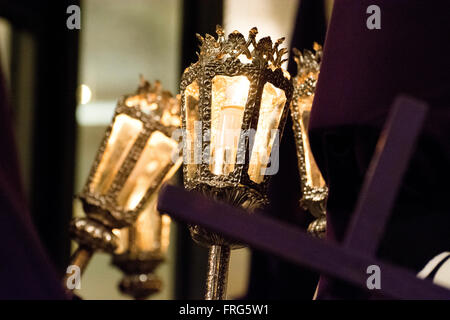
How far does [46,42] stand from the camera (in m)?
1.44

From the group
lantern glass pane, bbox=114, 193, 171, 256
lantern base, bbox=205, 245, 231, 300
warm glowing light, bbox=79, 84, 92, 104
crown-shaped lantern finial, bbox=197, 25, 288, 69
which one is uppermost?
crown-shaped lantern finial, bbox=197, 25, 288, 69

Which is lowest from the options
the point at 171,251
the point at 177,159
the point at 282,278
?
the point at 171,251

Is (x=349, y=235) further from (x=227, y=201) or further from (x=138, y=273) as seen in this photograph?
(x=138, y=273)

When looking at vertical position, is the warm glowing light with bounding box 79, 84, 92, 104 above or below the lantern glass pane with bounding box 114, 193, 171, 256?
above

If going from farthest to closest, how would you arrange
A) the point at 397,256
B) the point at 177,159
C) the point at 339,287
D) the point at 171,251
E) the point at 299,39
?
the point at 171,251
the point at 299,39
the point at 177,159
the point at 397,256
the point at 339,287

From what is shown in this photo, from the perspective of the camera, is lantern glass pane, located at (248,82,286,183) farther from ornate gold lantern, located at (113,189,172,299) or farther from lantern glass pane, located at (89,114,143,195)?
ornate gold lantern, located at (113,189,172,299)

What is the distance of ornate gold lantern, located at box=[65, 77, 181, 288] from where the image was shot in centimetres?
55

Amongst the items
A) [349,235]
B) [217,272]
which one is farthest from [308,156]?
[349,235]

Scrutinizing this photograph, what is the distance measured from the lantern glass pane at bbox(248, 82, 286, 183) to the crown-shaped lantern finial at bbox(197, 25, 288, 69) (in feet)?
0.05

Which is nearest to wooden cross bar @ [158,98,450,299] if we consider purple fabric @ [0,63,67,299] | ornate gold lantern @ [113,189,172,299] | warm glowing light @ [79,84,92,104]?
purple fabric @ [0,63,67,299]

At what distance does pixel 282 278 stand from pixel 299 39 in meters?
0.24
